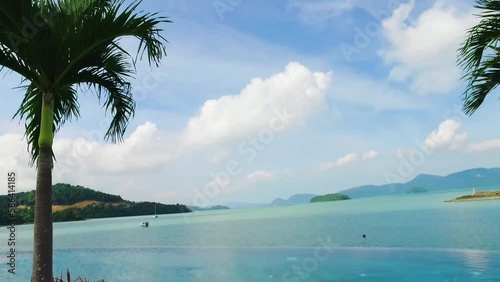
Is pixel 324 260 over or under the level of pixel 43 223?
under

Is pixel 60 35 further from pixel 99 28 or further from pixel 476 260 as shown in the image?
pixel 476 260

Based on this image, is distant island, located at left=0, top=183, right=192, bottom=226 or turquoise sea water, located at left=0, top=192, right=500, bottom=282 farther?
distant island, located at left=0, top=183, right=192, bottom=226

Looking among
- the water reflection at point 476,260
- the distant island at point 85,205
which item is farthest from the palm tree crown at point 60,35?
the distant island at point 85,205

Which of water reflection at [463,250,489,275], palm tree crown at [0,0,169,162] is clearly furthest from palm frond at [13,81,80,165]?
water reflection at [463,250,489,275]

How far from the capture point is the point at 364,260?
25672mm

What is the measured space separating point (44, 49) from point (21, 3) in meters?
0.52

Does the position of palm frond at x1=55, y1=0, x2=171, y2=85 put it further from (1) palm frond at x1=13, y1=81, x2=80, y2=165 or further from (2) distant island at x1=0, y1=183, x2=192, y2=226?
(2) distant island at x1=0, y1=183, x2=192, y2=226

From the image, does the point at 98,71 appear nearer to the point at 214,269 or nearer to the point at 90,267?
the point at 214,269

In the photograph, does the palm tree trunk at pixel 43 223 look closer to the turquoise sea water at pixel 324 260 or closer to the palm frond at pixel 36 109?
the palm frond at pixel 36 109

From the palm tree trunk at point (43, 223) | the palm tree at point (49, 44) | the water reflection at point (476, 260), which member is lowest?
the water reflection at point (476, 260)

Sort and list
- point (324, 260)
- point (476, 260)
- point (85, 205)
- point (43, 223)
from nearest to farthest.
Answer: point (43, 223)
point (476, 260)
point (324, 260)
point (85, 205)

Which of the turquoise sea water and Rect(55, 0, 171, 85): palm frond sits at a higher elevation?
Rect(55, 0, 171, 85): palm frond

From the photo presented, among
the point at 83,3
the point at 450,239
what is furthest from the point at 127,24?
the point at 450,239

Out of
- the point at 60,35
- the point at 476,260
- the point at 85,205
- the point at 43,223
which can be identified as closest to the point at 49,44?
the point at 60,35
